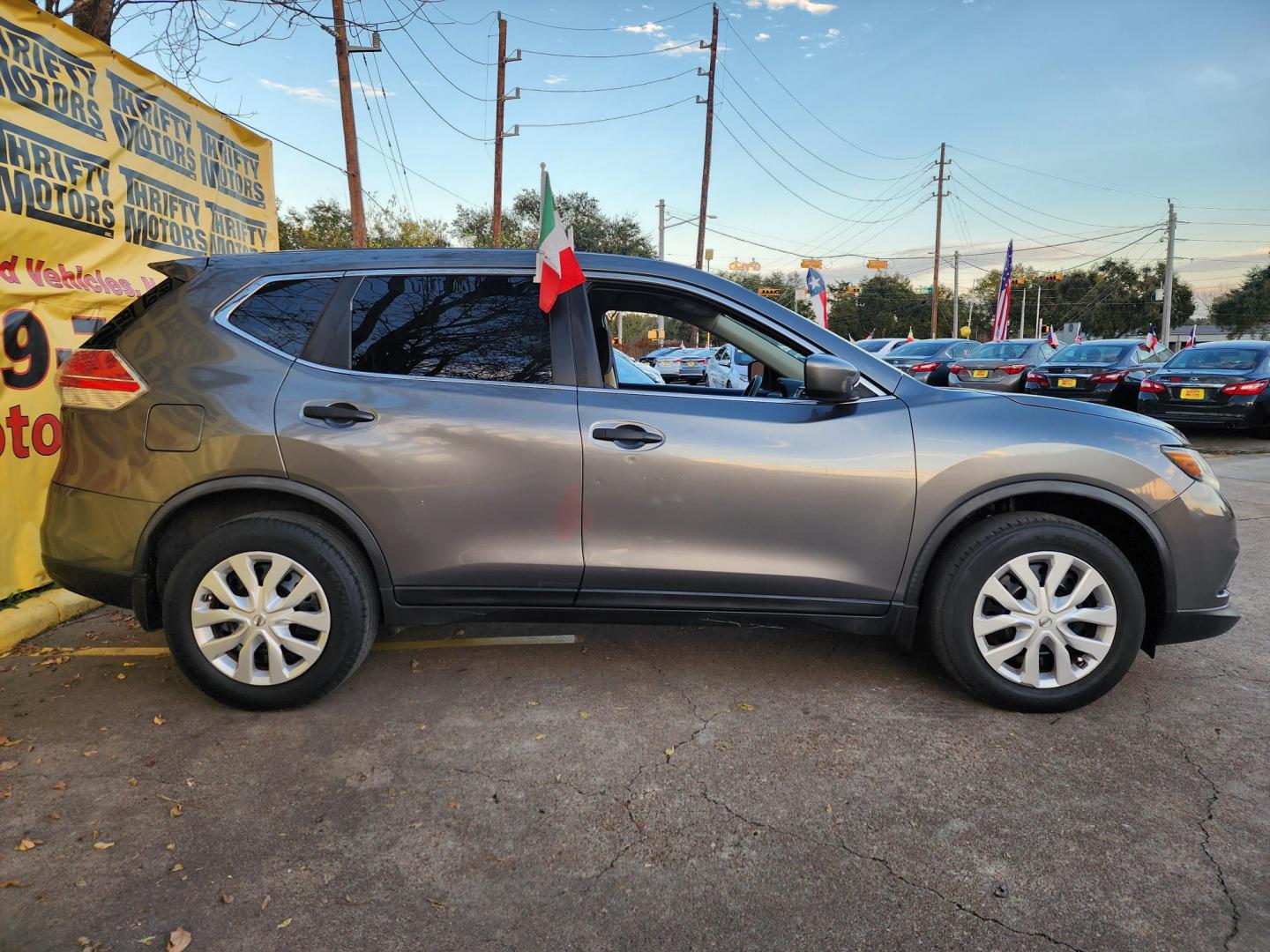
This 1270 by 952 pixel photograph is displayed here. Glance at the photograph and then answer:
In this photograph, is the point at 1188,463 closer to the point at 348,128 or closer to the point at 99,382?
the point at 99,382

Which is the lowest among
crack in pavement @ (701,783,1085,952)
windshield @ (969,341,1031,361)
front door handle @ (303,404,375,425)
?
crack in pavement @ (701,783,1085,952)

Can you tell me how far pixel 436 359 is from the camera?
3.25 meters

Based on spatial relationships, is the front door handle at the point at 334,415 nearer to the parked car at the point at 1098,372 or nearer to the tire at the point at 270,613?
the tire at the point at 270,613

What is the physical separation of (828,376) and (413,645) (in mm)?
2451

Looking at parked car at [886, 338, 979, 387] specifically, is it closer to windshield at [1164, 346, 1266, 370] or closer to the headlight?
windshield at [1164, 346, 1266, 370]

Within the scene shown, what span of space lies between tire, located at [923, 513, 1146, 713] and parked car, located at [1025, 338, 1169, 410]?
11.1m

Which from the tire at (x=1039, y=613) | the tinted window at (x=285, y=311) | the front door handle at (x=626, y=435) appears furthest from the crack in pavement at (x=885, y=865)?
the tinted window at (x=285, y=311)

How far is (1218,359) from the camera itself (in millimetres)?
12234

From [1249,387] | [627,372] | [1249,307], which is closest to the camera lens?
[627,372]

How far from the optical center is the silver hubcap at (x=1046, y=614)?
3100 millimetres

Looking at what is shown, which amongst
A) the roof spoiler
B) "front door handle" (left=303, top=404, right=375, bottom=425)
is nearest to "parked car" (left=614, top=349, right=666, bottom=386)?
"front door handle" (left=303, top=404, right=375, bottom=425)

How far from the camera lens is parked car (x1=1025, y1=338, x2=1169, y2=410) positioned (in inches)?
518

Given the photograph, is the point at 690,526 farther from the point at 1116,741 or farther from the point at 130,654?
the point at 130,654


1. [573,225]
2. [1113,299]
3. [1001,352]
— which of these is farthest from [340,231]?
[1113,299]
